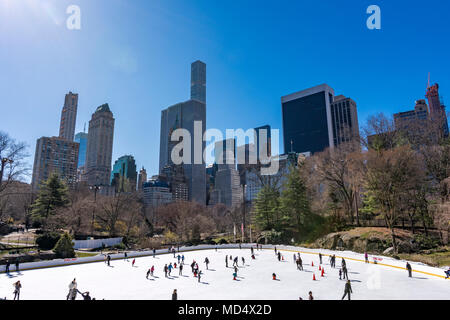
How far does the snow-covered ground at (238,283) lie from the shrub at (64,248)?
17.2ft

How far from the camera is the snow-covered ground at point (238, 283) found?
16422 millimetres

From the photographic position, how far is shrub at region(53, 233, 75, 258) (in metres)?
32.1

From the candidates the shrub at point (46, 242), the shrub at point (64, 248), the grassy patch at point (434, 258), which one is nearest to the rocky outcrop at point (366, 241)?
the grassy patch at point (434, 258)

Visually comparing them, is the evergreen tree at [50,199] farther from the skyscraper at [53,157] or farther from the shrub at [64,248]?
the skyscraper at [53,157]

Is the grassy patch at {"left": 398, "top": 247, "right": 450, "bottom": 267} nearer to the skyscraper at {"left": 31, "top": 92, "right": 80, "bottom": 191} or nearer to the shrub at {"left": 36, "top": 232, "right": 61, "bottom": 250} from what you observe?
the shrub at {"left": 36, "top": 232, "right": 61, "bottom": 250}

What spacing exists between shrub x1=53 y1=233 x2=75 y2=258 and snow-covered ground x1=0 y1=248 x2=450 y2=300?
17.2ft

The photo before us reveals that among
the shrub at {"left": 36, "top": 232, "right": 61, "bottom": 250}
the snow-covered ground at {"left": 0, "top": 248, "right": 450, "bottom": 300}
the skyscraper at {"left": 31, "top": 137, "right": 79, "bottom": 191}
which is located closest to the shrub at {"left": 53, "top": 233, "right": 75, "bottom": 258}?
the shrub at {"left": 36, "top": 232, "right": 61, "bottom": 250}

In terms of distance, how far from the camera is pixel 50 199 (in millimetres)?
51469

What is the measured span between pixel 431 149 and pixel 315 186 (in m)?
20.0

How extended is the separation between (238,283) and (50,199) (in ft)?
152

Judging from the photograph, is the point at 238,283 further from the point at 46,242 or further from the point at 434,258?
the point at 46,242

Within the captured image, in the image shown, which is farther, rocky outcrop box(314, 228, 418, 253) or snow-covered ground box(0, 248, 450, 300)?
rocky outcrop box(314, 228, 418, 253)
